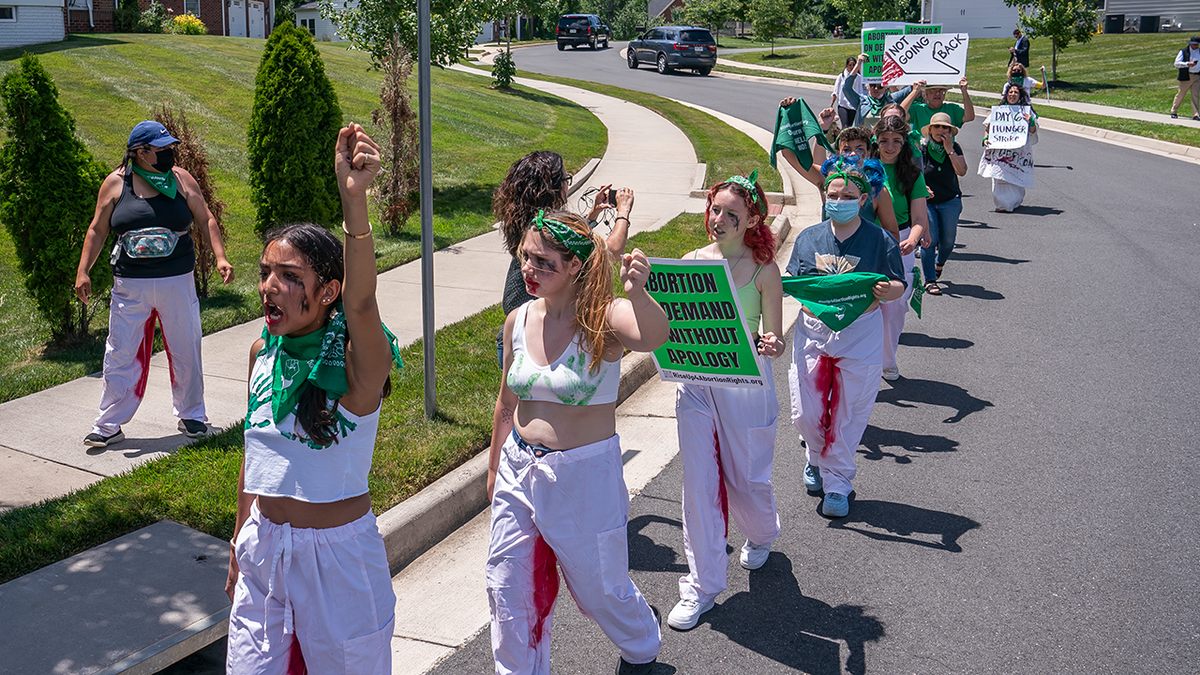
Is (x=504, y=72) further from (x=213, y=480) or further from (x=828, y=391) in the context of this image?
(x=828, y=391)

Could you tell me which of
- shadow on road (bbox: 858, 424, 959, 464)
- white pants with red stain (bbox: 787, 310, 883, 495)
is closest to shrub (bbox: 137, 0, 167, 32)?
shadow on road (bbox: 858, 424, 959, 464)

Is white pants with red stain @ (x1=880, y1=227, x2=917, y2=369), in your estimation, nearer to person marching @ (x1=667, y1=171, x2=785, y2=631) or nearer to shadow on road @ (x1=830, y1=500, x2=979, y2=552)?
shadow on road @ (x1=830, y1=500, x2=979, y2=552)

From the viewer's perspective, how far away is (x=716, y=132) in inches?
852

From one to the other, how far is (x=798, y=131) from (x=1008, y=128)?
8000mm

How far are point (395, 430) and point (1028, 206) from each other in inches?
483

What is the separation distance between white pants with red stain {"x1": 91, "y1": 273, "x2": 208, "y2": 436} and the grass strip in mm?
497

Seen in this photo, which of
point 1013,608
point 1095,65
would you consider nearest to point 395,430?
point 1013,608

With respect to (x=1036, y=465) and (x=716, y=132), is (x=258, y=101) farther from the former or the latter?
(x=716, y=132)

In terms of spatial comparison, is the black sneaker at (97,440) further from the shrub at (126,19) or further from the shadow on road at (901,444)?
the shrub at (126,19)

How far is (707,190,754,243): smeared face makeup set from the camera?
470 centimetres

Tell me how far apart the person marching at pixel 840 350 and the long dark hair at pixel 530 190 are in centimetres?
164

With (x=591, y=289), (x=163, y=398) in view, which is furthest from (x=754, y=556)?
(x=163, y=398)

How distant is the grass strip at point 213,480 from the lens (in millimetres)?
4945

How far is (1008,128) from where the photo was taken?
14.5 metres
